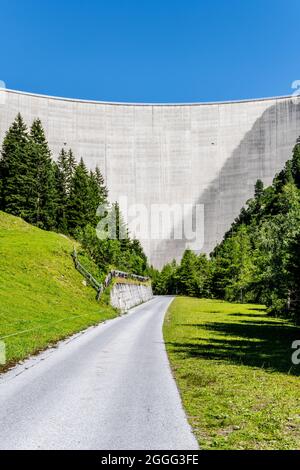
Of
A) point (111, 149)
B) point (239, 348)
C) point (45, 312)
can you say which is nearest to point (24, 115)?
point (111, 149)

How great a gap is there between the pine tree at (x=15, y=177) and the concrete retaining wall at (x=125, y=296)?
884 inches

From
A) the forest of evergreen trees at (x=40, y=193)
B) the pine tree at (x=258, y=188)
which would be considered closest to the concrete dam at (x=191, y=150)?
the pine tree at (x=258, y=188)

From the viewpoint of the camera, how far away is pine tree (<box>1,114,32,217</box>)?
250ft

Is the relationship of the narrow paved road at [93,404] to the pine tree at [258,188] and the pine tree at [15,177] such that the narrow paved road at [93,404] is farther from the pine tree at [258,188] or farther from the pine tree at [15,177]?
the pine tree at [258,188]

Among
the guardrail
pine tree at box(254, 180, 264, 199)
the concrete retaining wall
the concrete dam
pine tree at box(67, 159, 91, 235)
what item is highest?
the concrete dam

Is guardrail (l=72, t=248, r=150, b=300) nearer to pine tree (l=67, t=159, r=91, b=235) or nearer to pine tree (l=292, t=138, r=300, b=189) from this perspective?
pine tree (l=67, t=159, r=91, b=235)

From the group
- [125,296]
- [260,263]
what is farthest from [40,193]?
[260,263]

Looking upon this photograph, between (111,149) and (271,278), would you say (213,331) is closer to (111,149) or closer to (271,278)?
(271,278)

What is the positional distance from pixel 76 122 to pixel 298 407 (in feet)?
490

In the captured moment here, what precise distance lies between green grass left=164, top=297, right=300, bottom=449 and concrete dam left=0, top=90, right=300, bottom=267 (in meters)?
133

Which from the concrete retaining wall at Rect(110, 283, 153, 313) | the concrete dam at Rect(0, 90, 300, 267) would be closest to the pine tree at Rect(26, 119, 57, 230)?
the concrete retaining wall at Rect(110, 283, 153, 313)

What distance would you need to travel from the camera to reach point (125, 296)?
63.2 meters

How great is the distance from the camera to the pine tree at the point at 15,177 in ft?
250

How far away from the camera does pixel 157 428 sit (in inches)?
351
